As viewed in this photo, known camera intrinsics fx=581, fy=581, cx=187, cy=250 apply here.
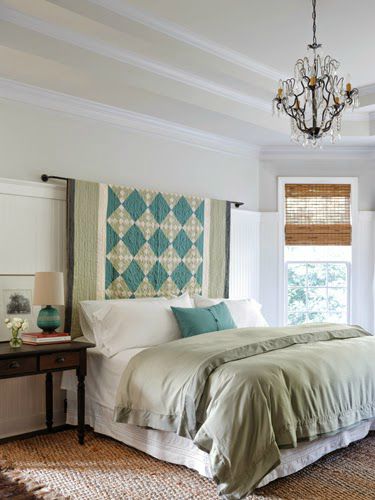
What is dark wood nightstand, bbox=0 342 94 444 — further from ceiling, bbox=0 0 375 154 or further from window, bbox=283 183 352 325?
window, bbox=283 183 352 325

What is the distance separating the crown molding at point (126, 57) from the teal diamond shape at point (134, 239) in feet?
4.35

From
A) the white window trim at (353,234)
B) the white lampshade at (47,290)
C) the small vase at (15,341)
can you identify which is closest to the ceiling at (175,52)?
the white window trim at (353,234)

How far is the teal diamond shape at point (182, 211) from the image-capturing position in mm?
5484

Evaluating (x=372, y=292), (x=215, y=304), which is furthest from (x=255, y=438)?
(x=372, y=292)

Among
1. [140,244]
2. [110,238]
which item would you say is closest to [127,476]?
[110,238]

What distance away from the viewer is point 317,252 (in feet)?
21.6

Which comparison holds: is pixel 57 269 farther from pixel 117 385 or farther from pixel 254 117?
pixel 254 117

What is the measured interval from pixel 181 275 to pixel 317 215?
196 centimetres

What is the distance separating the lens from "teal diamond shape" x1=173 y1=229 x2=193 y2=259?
18.0 feet

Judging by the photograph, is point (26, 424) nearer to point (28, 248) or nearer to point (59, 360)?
point (59, 360)

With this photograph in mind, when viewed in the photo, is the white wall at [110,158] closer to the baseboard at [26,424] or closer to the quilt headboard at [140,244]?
the quilt headboard at [140,244]

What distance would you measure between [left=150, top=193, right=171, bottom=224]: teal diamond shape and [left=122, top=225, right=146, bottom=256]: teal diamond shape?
0.24 m

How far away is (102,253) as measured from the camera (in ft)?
15.9

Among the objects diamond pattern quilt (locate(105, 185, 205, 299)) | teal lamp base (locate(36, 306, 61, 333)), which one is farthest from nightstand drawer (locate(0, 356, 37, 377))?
diamond pattern quilt (locate(105, 185, 205, 299))
